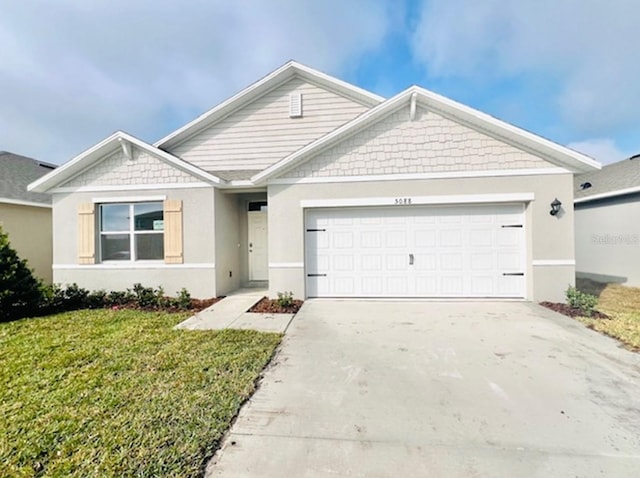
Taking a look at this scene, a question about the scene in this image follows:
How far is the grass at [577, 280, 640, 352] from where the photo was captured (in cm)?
495

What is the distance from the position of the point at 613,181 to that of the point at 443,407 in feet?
44.4

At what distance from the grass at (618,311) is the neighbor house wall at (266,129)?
26.9 ft

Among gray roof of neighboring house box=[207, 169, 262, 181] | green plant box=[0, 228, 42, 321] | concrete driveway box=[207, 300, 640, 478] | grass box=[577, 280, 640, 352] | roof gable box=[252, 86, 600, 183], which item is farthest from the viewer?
gray roof of neighboring house box=[207, 169, 262, 181]

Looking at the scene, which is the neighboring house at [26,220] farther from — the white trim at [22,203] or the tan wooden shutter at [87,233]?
the tan wooden shutter at [87,233]

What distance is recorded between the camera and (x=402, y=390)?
3348 mm

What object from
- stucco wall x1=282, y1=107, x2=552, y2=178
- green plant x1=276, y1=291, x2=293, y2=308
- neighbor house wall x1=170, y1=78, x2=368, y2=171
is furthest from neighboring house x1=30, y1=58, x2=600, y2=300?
neighbor house wall x1=170, y1=78, x2=368, y2=171

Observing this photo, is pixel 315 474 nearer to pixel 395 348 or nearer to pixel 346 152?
pixel 395 348

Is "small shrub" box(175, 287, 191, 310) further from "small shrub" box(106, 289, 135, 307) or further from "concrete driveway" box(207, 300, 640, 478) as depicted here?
"concrete driveway" box(207, 300, 640, 478)

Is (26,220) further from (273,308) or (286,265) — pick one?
(273,308)

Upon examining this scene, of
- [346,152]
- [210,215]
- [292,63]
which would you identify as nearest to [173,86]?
[292,63]

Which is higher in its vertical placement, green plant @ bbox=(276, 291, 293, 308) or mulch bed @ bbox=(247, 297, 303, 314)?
green plant @ bbox=(276, 291, 293, 308)

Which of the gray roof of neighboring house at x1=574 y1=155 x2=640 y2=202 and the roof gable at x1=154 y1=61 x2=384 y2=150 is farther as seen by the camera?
the gray roof of neighboring house at x1=574 y1=155 x2=640 y2=202

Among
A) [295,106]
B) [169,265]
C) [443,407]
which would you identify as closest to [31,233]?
[169,265]

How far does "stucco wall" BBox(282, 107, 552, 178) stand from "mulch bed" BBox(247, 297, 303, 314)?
3.22 m
